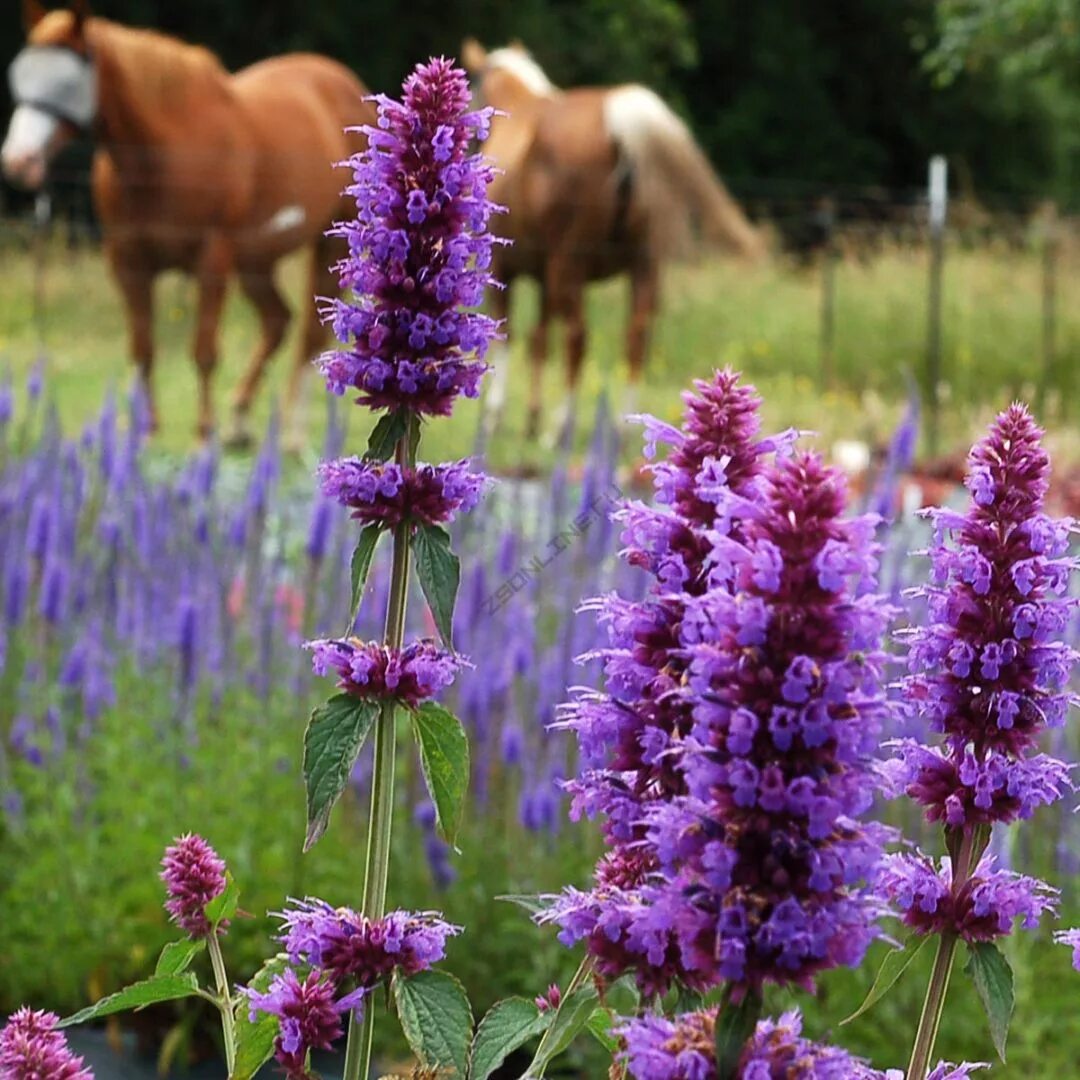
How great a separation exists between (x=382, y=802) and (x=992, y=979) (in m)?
0.47

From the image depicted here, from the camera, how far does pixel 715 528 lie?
1097mm

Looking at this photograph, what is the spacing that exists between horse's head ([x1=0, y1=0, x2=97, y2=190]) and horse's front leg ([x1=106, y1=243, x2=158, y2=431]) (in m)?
0.64

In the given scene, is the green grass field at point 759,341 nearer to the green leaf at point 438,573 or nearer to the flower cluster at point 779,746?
the green leaf at point 438,573

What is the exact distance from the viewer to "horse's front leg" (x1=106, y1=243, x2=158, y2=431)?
427 inches

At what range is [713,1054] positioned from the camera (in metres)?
1.04

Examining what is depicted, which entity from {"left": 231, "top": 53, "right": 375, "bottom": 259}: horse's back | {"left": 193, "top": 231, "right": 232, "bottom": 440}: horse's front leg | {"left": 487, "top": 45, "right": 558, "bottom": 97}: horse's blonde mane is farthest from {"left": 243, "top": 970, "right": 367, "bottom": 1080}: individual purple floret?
{"left": 487, "top": 45, "right": 558, "bottom": 97}: horse's blonde mane

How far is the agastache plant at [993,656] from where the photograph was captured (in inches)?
50.2

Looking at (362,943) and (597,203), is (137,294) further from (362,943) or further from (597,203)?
(362,943)

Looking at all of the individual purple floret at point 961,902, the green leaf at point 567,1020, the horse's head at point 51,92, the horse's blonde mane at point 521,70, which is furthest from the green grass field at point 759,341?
the green leaf at point 567,1020

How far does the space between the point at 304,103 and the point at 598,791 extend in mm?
11236

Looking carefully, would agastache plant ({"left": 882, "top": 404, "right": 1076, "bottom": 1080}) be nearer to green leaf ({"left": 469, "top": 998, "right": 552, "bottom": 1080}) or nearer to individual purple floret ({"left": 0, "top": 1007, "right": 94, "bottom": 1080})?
green leaf ({"left": 469, "top": 998, "right": 552, "bottom": 1080})

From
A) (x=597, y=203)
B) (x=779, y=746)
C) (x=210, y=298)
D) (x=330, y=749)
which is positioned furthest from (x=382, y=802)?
(x=597, y=203)

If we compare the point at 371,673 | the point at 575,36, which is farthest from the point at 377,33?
the point at 371,673

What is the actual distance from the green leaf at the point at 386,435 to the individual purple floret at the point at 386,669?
159mm
